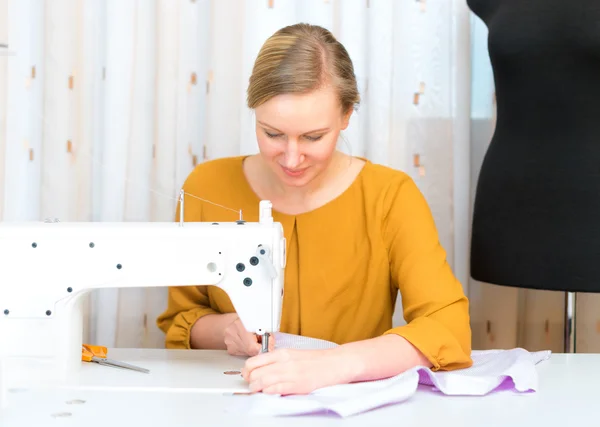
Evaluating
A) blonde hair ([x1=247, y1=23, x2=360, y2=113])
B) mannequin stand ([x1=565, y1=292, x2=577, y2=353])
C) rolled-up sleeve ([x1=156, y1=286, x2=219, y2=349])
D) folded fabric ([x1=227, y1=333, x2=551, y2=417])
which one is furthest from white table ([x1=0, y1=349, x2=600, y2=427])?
mannequin stand ([x1=565, y1=292, x2=577, y2=353])

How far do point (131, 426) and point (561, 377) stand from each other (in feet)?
2.43

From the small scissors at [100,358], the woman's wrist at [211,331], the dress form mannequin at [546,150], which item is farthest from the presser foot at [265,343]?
the dress form mannequin at [546,150]

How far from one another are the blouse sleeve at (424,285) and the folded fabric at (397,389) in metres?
0.05

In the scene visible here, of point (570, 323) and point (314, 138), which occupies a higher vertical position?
point (314, 138)

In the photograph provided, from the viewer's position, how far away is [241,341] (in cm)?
148

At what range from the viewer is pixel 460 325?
1.49m

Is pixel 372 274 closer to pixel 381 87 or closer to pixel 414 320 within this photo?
pixel 414 320

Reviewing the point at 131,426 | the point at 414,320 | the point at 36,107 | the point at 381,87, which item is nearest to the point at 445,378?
the point at 414,320

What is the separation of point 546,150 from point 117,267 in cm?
100

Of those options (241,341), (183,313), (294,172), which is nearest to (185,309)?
(183,313)

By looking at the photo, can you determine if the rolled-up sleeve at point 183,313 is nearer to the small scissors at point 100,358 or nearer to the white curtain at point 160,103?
the small scissors at point 100,358

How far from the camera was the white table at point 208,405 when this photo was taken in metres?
1.08

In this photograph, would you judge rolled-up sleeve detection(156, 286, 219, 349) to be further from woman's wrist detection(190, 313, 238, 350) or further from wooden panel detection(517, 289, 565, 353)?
wooden panel detection(517, 289, 565, 353)

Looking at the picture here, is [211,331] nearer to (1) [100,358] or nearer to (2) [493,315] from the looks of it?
(1) [100,358]
